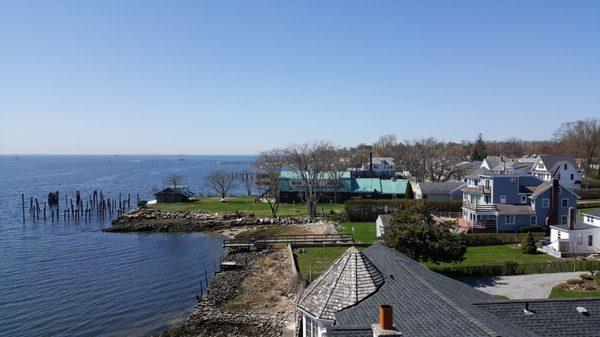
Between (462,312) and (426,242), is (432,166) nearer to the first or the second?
(426,242)

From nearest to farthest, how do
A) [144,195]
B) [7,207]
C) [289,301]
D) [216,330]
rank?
[216,330], [289,301], [7,207], [144,195]

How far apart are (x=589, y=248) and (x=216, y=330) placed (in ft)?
116

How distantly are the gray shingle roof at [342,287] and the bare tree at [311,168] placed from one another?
49.9 m

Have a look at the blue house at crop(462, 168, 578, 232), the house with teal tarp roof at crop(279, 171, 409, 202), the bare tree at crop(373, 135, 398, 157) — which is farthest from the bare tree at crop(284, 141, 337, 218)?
the bare tree at crop(373, 135, 398, 157)

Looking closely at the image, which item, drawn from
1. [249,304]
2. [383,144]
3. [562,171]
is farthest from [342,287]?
[383,144]

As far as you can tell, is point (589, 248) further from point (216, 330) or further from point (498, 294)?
point (216, 330)

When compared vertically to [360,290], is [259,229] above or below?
below

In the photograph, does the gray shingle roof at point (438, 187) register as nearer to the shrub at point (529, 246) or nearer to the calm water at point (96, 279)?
the shrub at point (529, 246)

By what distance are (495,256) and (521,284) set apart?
8186 millimetres

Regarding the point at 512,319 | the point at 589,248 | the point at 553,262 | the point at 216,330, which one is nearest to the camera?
the point at 512,319

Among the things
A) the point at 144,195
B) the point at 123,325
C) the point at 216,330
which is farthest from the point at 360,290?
the point at 144,195

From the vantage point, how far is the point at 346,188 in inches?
3339

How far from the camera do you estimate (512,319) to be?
15.9m

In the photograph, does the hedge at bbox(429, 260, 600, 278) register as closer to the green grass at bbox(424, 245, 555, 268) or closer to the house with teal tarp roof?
the green grass at bbox(424, 245, 555, 268)
